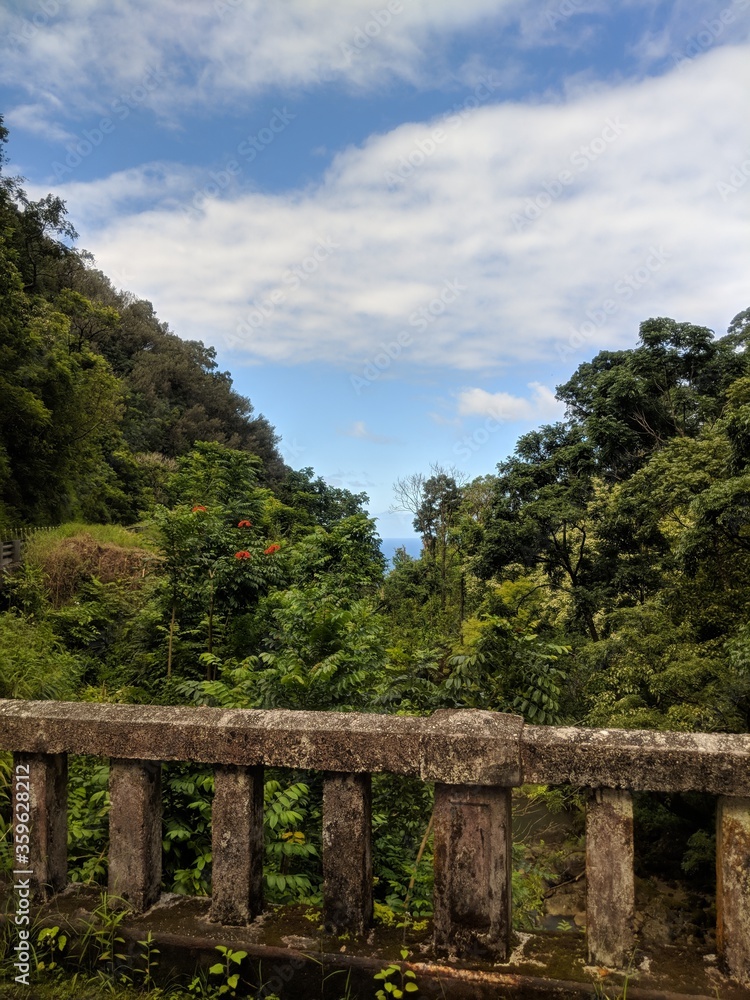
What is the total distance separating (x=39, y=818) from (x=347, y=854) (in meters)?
1.05

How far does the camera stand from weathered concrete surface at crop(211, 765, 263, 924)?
2.05 m

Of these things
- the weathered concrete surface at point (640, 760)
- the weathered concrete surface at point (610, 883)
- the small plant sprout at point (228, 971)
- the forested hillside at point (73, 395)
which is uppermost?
the forested hillside at point (73, 395)

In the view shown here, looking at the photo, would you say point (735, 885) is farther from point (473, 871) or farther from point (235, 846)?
point (235, 846)

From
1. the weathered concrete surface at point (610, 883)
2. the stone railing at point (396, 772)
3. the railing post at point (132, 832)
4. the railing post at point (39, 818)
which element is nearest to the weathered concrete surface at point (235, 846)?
the stone railing at point (396, 772)

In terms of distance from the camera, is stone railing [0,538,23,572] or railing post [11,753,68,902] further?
stone railing [0,538,23,572]

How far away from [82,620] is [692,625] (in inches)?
337

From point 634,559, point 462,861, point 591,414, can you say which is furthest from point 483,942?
point 591,414

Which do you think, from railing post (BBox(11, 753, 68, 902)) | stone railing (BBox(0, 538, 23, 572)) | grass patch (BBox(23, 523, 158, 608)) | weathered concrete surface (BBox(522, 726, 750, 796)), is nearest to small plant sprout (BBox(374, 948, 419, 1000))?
weathered concrete surface (BBox(522, 726, 750, 796))

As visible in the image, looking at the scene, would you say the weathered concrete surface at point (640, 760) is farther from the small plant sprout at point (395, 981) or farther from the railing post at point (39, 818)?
the railing post at point (39, 818)

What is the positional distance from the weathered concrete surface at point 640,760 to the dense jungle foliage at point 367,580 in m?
0.86

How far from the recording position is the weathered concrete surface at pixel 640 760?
1.77 meters

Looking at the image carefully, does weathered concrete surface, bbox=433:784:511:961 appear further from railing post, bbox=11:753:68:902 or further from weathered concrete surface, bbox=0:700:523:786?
railing post, bbox=11:753:68:902

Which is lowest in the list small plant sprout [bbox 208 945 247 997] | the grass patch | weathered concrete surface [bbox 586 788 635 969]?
small plant sprout [bbox 208 945 247 997]

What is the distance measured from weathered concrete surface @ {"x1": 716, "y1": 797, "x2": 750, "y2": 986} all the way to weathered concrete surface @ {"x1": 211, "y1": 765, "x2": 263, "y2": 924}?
136 cm
